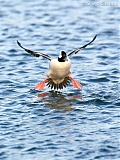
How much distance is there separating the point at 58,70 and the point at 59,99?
28.6 inches

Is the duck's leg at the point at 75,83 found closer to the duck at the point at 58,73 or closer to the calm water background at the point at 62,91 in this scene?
the duck at the point at 58,73

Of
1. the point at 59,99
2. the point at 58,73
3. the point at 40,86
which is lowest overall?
the point at 59,99

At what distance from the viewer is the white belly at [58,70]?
1445cm

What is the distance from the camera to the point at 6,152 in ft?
35.4

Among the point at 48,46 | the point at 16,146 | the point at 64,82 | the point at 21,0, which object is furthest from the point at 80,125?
the point at 21,0

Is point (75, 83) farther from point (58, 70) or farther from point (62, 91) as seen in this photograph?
point (58, 70)

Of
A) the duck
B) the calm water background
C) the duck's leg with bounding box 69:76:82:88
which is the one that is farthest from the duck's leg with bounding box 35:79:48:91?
the duck's leg with bounding box 69:76:82:88

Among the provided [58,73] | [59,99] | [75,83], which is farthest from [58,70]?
[59,99]

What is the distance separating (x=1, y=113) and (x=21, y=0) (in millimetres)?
14804

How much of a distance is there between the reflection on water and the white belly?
359 mm

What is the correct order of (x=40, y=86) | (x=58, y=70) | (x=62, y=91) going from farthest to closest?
(x=62, y=91)
(x=40, y=86)
(x=58, y=70)

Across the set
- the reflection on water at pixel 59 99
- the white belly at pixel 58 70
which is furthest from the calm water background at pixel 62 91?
the white belly at pixel 58 70

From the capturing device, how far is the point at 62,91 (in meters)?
15.0

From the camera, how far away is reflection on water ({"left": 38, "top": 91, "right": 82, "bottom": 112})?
538 inches
